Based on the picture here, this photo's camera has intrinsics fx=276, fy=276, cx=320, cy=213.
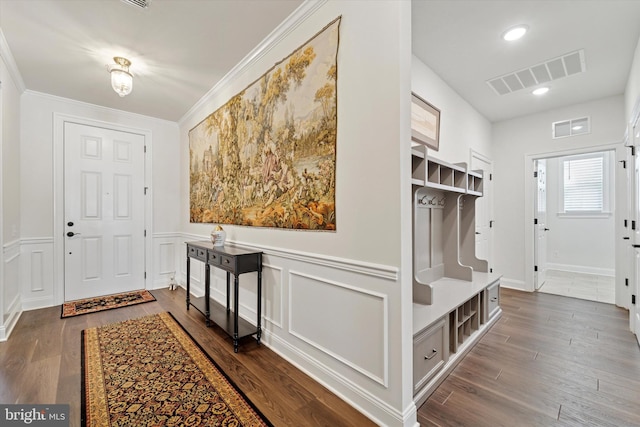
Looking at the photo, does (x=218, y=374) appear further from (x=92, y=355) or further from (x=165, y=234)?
(x=165, y=234)

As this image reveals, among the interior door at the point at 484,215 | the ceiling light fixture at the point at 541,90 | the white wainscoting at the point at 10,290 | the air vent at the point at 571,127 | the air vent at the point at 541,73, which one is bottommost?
the white wainscoting at the point at 10,290

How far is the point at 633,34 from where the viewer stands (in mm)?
2449

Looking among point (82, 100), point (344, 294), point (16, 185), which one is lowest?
point (344, 294)

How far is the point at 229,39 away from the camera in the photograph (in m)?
2.47

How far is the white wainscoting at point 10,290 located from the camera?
8.66 ft

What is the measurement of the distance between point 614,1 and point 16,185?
5.95 meters

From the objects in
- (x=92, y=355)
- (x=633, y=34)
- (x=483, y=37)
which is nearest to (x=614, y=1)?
(x=633, y=34)

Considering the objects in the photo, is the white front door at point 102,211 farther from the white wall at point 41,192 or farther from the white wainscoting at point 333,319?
the white wainscoting at point 333,319

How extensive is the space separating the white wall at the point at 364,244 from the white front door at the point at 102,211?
10.8 feet

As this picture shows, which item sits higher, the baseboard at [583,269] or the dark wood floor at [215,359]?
the baseboard at [583,269]

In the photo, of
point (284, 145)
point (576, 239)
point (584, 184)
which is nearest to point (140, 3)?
point (284, 145)

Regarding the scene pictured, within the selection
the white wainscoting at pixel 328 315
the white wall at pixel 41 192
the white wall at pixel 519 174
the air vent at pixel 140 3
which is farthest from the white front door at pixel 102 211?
the white wall at pixel 519 174

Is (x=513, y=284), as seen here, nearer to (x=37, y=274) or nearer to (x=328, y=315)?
(x=328, y=315)

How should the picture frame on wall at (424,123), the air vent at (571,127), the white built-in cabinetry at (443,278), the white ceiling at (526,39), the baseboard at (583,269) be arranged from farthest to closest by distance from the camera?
the baseboard at (583,269) < the air vent at (571,127) < the picture frame on wall at (424,123) < the white ceiling at (526,39) < the white built-in cabinetry at (443,278)
